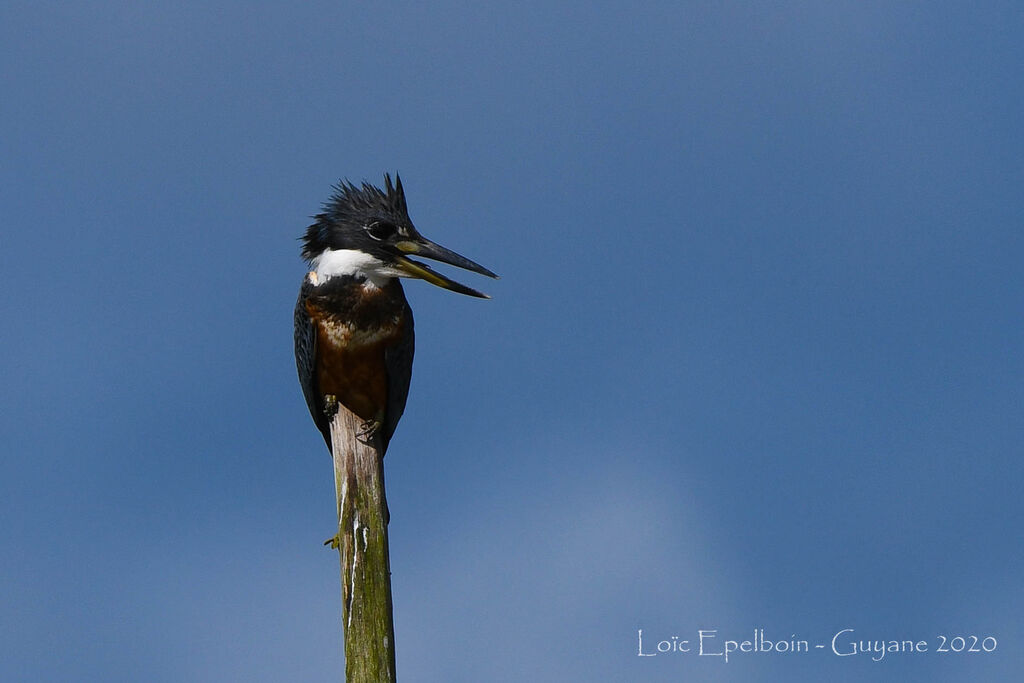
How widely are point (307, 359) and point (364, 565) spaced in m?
1.94

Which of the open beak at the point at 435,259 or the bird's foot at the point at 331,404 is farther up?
the open beak at the point at 435,259

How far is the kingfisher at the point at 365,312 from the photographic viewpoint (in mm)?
7551

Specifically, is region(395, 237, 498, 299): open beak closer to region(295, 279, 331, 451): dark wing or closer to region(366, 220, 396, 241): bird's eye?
region(366, 220, 396, 241): bird's eye

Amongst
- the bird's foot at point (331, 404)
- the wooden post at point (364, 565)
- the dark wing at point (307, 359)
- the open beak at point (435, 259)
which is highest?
the open beak at point (435, 259)

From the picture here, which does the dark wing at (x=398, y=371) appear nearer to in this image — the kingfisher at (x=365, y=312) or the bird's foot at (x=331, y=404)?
the kingfisher at (x=365, y=312)

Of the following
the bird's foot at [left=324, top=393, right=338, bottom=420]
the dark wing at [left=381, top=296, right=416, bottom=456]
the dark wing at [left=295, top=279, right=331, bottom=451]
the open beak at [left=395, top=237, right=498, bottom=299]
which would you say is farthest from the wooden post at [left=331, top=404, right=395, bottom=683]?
the open beak at [left=395, top=237, right=498, bottom=299]

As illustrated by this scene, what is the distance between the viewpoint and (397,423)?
7.82 meters

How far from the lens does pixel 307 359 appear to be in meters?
7.77

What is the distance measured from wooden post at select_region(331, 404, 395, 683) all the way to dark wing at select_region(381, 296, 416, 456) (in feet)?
1.73

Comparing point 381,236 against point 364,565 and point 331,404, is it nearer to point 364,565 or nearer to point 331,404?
point 331,404

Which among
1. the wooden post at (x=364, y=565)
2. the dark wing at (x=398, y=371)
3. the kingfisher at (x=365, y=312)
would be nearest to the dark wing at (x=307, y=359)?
the kingfisher at (x=365, y=312)

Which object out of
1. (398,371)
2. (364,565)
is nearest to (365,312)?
(398,371)

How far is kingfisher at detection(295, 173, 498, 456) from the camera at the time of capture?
7.55 metres

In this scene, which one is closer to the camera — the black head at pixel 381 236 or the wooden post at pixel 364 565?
the wooden post at pixel 364 565
